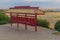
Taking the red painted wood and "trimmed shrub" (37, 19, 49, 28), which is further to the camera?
"trimmed shrub" (37, 19, 49, 28)

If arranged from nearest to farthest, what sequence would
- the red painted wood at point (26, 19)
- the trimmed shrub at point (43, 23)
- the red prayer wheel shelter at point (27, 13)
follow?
1. the red prayer wheel shelter at point (27, 13)
2. the red painted wood at point (26, 19)
3. the trimmed shrub at point (43, 23)

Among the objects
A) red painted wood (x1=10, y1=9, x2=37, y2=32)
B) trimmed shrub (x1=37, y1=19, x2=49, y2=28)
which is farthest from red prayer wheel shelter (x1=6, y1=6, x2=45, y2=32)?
trimmed shrub (x1=37, y1=19, x2=49, y2=28)

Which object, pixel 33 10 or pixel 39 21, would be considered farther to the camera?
pixel 39 21

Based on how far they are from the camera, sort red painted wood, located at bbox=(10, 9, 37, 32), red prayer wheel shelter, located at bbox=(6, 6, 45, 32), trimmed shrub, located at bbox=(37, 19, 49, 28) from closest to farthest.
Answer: red prayer wheel shelter, located at bbox=(6, 6, 45, 32), red painted wood, located at bbox=(10, 9, 37, 32), trimmed shrub, located at bbox=(37, 19, 49, 28)

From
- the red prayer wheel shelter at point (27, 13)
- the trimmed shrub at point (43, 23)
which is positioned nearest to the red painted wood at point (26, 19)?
the red prayer wheel shelter at point (27, 13)

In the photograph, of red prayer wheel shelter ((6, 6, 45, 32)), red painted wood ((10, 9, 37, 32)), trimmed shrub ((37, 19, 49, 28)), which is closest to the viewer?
red prayer wheel shelter ((6, 6, 45, 32))

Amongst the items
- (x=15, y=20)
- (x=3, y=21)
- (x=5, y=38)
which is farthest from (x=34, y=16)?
(x=3, y=21)

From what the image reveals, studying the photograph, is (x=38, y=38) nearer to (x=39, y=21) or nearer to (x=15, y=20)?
(x=15, y=20)

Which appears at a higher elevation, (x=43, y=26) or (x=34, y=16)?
(x=34, y=16)

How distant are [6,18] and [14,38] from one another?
46.3ft

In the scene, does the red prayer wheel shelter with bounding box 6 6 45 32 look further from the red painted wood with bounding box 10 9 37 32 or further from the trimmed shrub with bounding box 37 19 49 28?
the trimmed shrub with bounding box 37 19 49 28

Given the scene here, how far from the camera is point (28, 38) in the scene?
16625mm

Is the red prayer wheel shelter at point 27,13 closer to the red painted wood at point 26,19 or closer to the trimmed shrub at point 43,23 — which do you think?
the red painted wood at point 26,19

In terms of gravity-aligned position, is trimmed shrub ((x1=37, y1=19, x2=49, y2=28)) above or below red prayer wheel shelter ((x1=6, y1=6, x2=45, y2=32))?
below
